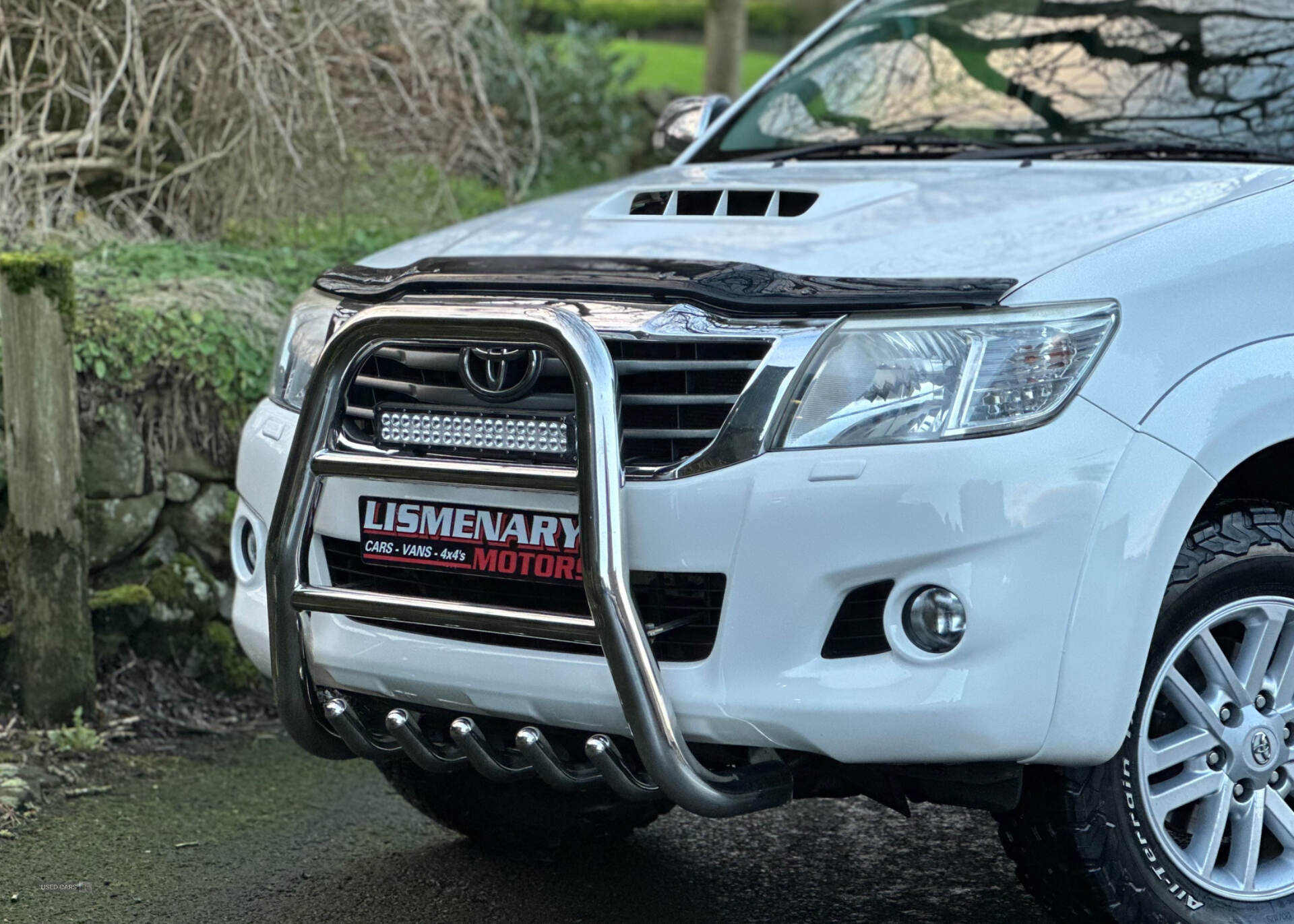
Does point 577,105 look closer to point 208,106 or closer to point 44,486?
point 208,106

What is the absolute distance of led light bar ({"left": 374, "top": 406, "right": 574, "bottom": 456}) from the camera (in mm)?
2777

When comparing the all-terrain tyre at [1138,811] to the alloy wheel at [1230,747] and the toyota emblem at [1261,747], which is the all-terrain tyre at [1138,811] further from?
the toyota emblem at [1261,747]

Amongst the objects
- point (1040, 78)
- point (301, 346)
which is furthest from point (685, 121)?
point (301, 346)

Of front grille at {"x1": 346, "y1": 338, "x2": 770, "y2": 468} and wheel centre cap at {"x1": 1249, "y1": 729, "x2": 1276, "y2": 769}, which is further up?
front grille at {"x1": 346, "y1": 338, "x2": 770, "y2": 468}

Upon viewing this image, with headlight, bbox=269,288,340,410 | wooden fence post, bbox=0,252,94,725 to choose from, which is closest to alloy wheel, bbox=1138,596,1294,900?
headlight, bbox=269,288,340,410

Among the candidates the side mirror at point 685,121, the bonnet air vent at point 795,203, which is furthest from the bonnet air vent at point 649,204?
the side mirror at point 685,121

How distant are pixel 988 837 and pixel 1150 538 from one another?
1592mm

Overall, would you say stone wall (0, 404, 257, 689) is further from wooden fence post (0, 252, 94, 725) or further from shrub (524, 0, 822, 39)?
shrub (524, 0, 822, 39)

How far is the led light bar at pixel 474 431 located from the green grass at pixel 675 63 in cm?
1755

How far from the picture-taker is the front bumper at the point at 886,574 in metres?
2.56

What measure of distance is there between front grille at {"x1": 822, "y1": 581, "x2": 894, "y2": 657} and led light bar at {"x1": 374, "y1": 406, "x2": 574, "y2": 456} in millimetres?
533

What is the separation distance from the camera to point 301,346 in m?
3.40

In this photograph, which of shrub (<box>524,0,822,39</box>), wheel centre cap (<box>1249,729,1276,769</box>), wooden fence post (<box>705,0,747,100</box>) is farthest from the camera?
shrub (<box>524,0,822,39</box>)

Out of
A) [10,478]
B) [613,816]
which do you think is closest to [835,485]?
[613,816]
